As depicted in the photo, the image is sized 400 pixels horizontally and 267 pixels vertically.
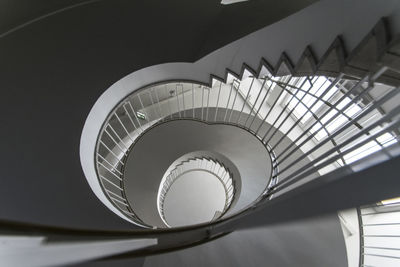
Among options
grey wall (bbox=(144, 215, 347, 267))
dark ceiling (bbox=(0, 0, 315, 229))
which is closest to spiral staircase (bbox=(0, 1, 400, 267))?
grey wall (bbox=(144, 215, 347, 267))

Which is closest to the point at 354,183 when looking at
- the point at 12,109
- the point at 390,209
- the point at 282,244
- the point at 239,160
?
the point at 282,244

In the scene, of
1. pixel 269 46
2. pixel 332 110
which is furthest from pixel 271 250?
pixel 332 110

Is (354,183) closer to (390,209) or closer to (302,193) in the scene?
(302,193)

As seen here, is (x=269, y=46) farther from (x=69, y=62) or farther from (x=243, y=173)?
(x=243, y=173)

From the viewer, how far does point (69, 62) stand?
2.99 meters

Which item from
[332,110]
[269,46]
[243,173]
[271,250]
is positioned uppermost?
[269,46]

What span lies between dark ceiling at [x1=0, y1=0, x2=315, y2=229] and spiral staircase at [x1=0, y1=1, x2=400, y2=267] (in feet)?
0.38

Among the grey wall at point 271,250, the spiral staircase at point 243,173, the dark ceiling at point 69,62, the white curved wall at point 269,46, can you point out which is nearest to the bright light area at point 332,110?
the spiral staircase at point 243,173

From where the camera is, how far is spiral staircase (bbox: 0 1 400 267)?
1.02 meters

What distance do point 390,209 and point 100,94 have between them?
6776 mm

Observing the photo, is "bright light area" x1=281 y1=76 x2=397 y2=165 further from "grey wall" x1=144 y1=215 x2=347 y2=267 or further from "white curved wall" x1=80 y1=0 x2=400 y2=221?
"grey wall" x1=144 y1=215 x2=347 y2=267

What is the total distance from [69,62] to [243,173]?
4538mm

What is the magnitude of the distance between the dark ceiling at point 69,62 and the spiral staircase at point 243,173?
0.38ft

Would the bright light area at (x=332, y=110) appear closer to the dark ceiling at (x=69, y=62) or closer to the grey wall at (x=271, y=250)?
the dark ceiling at (x=69, y=62)
